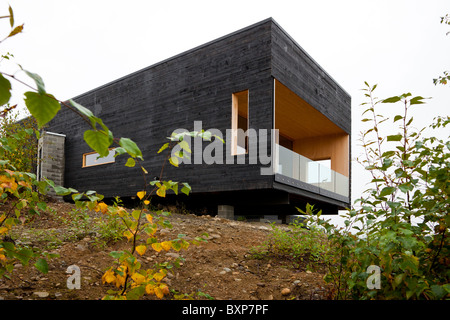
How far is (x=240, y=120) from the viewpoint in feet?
45.4

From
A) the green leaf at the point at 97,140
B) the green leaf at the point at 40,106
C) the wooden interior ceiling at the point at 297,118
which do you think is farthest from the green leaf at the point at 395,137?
the wooden interior ceiling at the point at 297,118

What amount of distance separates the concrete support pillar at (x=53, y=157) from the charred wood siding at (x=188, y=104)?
1092mm

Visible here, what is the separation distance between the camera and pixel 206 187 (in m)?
10.5

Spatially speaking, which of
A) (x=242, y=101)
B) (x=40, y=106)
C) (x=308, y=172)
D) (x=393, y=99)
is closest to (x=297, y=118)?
(x=242, y=101)

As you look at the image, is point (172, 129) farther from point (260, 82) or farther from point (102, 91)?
point (102, 91)

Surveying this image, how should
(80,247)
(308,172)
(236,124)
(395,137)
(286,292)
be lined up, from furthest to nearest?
(308,172) → (236,124) → (80,247) → (286,292) → (395,137)

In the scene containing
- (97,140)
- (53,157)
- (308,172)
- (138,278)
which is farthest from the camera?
(53,157)

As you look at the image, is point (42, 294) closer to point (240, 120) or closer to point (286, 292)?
point (286, 292)

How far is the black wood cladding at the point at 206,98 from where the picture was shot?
31.9ft

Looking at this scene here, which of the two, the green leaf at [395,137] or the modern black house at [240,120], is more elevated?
the modern black house at [240,120]

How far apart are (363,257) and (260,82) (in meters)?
8.08

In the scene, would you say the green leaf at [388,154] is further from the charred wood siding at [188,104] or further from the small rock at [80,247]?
the charred wood siding at [188,104]

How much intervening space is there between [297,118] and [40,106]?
41.0ft
